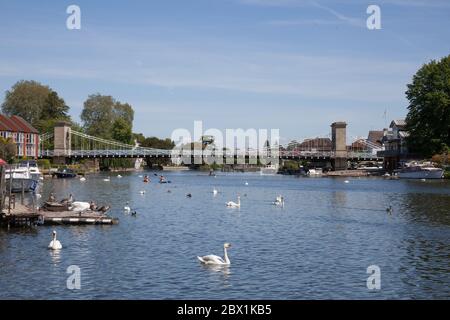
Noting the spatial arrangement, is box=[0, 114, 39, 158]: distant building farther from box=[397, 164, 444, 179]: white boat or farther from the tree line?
box=[397, 164, 444, 179]: white boat

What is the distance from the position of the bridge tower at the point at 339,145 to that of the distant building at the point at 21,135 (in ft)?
219

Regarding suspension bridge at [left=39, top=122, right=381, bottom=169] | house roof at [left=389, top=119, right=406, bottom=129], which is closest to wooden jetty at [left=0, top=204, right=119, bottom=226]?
suspension bridge at [left=39, top=122, right=381, bottom=169]

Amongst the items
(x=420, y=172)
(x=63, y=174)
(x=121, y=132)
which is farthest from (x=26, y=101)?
(x=420, y=172)

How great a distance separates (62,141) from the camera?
503ft

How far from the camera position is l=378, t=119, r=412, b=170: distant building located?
137m

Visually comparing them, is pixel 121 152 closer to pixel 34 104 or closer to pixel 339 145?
pixel 34 104

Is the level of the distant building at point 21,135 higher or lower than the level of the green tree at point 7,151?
higher

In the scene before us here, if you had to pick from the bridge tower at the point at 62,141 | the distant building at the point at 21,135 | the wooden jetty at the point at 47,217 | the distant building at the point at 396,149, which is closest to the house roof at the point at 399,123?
the distant building at the point at 396,149

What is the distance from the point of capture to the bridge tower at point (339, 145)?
154500 millimetres

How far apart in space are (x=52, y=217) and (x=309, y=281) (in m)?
19.8

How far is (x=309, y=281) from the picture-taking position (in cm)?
2386

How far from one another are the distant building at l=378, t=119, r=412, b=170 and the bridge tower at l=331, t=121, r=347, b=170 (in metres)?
10.0

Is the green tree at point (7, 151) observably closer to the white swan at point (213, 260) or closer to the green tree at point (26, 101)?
the green tree at point (26, 101)
